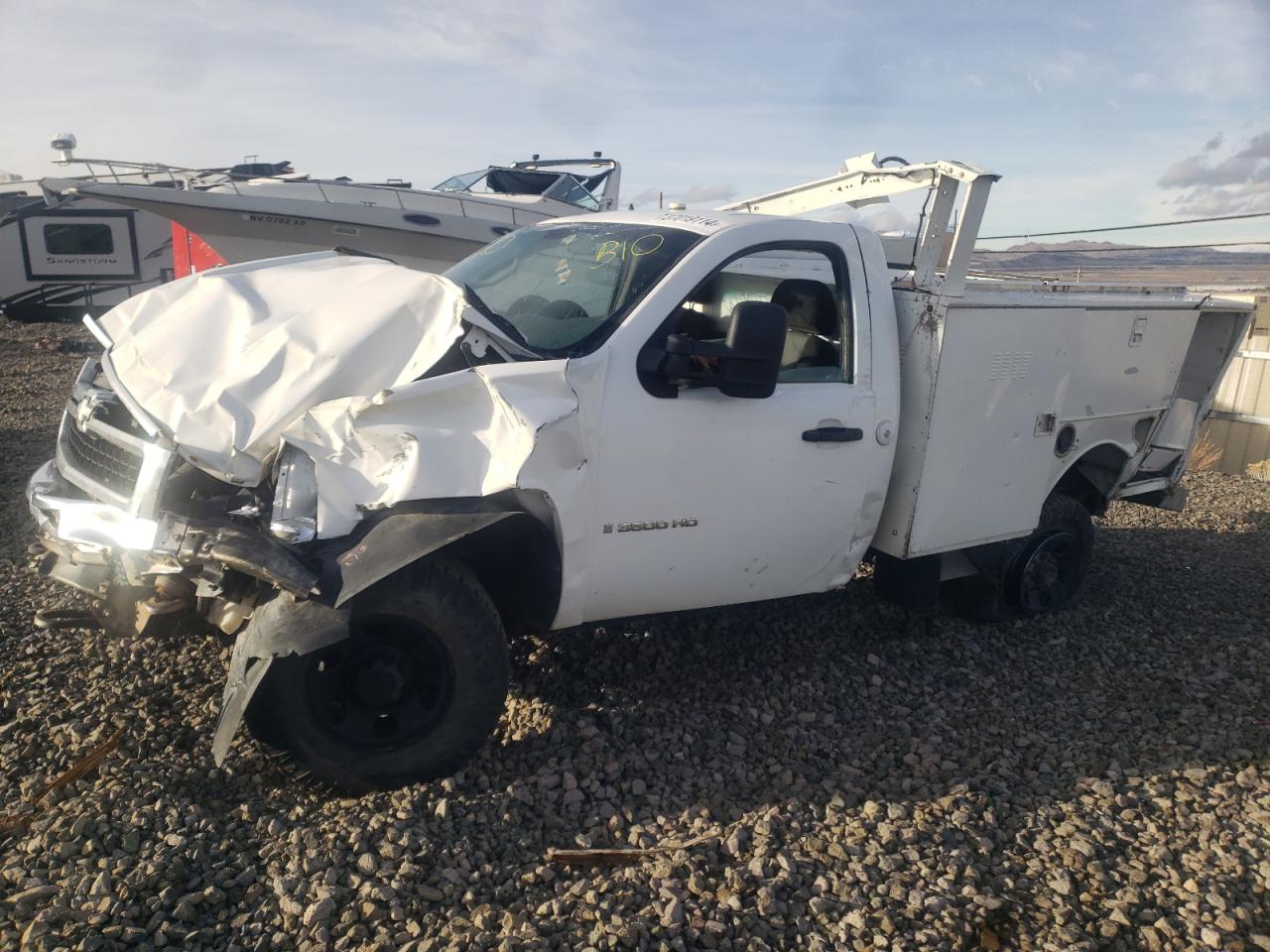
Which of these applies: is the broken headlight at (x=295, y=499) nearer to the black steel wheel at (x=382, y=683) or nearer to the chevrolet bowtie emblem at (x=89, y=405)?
the black steel wheel at (x=382, y=683)

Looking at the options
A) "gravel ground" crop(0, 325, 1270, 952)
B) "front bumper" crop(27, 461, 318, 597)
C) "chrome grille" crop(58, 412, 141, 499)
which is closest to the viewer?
"gravel ground" crop(0, 325, 1270, 952)

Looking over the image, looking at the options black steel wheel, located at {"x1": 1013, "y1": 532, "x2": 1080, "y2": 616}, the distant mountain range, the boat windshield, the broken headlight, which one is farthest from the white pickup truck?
the boat windshield

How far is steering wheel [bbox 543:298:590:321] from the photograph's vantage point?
12.2 feet

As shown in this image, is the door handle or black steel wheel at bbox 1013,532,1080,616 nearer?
the door handle

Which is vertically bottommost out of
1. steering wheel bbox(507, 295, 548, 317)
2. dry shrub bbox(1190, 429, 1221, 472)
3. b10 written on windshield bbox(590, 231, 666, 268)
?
dry shrub bbox(1190, 429, 1221, 472)

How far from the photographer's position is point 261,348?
11.3 ft

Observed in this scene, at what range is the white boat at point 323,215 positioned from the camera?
33.9 feet

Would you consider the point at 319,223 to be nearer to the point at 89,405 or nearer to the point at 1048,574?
the point at 89,405

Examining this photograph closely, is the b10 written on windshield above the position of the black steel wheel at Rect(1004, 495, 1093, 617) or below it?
above

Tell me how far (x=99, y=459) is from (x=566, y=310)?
6.17 ft

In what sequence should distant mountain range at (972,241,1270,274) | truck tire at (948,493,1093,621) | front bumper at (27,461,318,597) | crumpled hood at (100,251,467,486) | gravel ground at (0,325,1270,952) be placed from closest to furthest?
gravel ground at (0,325,1270,952), front bumper at (27,461,318,597), crumpled hood at (100,251,467,486), truck tire at (948,493,1093,621), distant mountain range at (972,241,1270,274)

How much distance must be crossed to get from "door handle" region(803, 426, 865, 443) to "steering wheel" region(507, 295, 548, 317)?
121 centimetres

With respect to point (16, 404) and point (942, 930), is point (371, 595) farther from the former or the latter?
point (16, 404)

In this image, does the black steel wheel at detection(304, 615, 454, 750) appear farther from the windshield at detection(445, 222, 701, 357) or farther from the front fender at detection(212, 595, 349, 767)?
the windshield at detection(445, 222, 701, 357)
